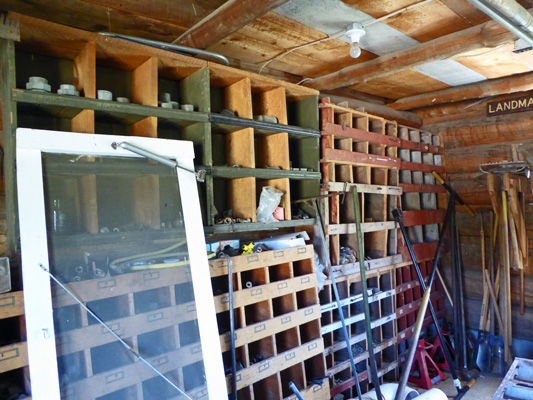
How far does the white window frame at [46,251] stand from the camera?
52.4 inches

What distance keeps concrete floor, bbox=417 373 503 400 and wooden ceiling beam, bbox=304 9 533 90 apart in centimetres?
267

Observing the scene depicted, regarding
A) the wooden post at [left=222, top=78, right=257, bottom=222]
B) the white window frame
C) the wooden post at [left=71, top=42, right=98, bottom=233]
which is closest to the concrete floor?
the wooden post at [left=222, top=78, right=257, bottom=222]

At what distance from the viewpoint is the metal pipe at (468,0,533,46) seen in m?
1.67

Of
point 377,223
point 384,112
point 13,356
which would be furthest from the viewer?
point 384,112

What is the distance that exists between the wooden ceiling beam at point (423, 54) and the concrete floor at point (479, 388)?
8.75 feet

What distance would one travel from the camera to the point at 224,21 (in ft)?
6.35

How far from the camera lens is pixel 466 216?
4145mm

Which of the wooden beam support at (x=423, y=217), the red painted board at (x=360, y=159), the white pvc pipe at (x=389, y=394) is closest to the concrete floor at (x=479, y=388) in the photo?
the white pvc pipe at (x=389, y=394)

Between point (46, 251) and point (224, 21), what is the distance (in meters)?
1.33

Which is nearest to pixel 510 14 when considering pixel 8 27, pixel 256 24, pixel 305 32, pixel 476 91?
pixel 305 32

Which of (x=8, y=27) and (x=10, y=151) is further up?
(x=8, y=27)

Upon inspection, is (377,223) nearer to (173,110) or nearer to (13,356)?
(173,110)

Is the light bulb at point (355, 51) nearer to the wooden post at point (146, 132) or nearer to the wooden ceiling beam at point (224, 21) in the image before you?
the wooden ceiling beam at point (224, 21)

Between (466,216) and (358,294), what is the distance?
1.83 m
